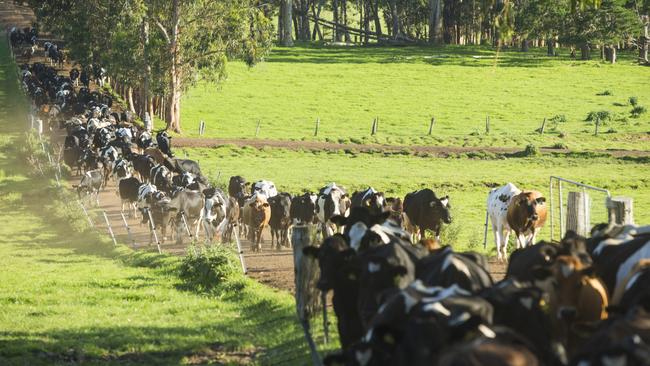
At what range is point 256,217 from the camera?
93.5 ft

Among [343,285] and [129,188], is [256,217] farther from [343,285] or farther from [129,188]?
[343,285]

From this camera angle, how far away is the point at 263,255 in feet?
87.6

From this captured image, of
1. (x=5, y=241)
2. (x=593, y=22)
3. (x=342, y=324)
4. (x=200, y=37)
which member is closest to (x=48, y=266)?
(x=5, y=241)

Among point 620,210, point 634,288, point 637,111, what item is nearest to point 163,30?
point 637,111

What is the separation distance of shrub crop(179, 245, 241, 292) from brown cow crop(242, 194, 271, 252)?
469cm

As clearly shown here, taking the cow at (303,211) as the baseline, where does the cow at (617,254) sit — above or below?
above

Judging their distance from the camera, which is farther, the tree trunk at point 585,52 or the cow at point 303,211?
the tree trunk at point 585,52

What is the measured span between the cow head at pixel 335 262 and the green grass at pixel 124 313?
1365 mm

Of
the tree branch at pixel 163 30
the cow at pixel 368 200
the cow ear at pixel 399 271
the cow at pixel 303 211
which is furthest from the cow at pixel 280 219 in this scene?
the tree branch at pixel 163 30

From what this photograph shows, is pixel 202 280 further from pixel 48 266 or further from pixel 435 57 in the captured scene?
pixel 435 57

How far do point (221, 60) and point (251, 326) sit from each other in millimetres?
40287

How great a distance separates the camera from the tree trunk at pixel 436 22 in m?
99.6

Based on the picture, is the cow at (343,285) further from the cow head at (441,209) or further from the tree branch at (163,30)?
the tree branch at (163,30)

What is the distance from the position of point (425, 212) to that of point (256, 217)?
4.78m
